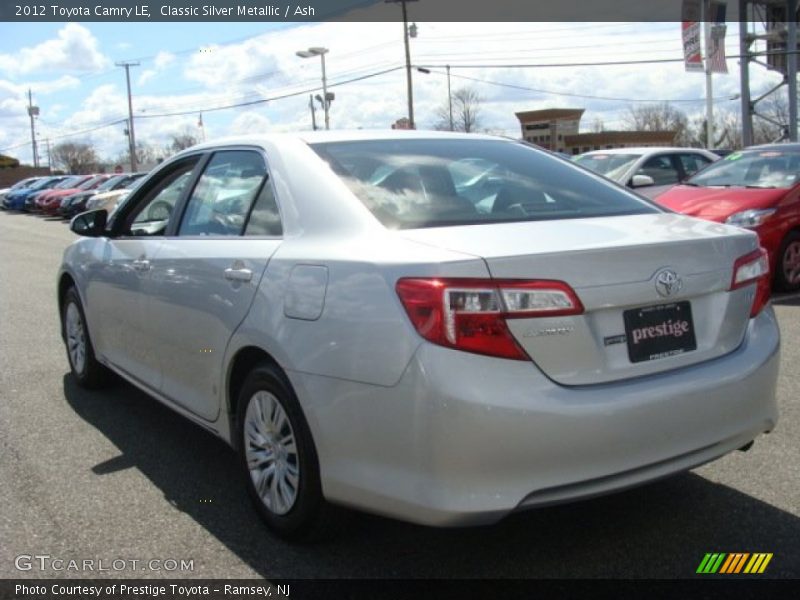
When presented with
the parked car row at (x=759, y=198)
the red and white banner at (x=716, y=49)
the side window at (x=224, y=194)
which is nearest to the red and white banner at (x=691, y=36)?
the red and white banner at (x=716, y=49)

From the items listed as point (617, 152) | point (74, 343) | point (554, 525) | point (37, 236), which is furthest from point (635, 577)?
point (37, 236)

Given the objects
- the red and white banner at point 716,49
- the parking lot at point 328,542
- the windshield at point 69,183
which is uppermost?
the red and white banner at point 716,49

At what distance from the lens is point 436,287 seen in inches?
104

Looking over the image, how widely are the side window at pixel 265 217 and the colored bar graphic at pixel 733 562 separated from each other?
2115 millimetres

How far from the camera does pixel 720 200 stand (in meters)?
8.80

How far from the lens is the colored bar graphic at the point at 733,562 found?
3.03 m

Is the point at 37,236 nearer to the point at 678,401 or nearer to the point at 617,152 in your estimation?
the point at 617,152

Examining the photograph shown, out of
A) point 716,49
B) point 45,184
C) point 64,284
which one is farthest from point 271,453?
point 45,184

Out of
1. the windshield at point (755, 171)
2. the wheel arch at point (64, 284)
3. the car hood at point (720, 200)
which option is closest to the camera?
the wheel arch at point (64, 284)

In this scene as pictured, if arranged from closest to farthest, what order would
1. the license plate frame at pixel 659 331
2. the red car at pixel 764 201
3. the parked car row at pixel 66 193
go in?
the license plate frame at pixel 659 331 < the red car at pixel 764 201 < the parked car row at pixel 66 193

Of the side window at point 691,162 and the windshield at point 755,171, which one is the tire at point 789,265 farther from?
the side window at point 691,162

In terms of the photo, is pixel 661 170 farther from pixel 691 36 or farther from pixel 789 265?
pixel 691 36

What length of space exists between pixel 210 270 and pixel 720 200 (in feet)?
22.0

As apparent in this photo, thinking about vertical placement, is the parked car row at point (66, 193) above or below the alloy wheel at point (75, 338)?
above
